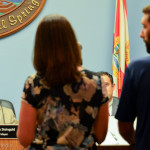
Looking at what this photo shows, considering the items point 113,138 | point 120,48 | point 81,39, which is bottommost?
point 113,138

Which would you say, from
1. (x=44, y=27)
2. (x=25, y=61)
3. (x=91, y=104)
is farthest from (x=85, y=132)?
(x=25, y=61)

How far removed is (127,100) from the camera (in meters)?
1.33

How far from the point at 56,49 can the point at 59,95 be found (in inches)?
8.0

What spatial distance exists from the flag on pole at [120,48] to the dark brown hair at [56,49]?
254 centimetres

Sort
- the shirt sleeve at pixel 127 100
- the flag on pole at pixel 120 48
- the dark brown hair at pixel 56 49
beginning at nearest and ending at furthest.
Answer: the dark brown hair at pixel 56 49 < the shirt sleeve at pixel 127 100 < the flag on pole at pixel 120 48

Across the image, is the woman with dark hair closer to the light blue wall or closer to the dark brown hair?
the dark brown hair

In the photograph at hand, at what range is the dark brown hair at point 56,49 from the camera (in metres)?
1.18

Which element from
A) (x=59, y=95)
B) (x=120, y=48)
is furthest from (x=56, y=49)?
(x=120, y=48)

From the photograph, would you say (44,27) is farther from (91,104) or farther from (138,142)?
(138,142)

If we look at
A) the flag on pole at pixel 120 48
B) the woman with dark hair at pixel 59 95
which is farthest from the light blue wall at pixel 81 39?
the woman with dark hair at pixel 59 95

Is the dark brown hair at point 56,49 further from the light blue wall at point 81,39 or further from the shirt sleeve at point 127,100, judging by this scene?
the light blue wall at point 81,39

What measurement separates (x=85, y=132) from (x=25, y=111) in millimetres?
290

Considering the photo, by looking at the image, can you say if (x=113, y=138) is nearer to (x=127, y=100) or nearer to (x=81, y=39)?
(x=127, y=100)

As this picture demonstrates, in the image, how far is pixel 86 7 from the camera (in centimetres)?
383
